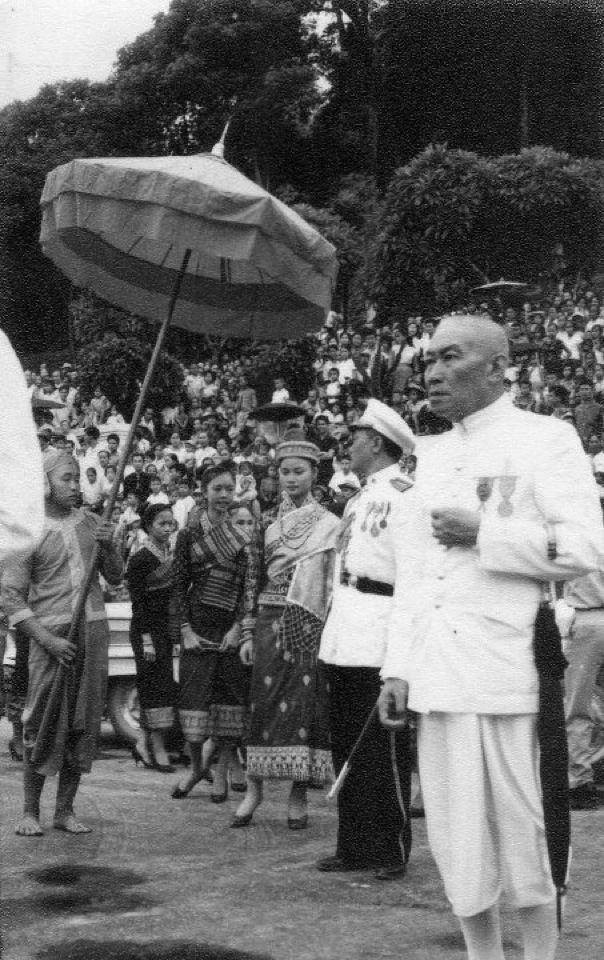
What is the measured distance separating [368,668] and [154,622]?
3.12 metres

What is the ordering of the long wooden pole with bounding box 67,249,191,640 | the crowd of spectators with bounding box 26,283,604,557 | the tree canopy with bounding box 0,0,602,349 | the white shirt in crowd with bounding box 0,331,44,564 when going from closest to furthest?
1. the white shirt in crowd with bounding box 0,331,44,564
2. the long wooden pole with bounding box 67,249,191,640
3. the crowd of spectators with bounding box 26,283,604,557
4. the tree canopy with bounding box 0,0,602,349

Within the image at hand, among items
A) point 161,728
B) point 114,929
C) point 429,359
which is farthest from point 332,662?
point 161,728

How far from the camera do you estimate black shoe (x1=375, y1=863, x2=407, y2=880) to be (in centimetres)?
596

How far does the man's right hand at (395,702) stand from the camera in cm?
416

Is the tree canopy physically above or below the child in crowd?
above

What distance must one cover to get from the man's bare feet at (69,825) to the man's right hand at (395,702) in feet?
10.5

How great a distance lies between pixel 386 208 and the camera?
31.2 meters

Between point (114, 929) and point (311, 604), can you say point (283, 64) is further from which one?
point (114, 929)

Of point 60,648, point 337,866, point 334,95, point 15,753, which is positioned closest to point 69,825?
point 60,648

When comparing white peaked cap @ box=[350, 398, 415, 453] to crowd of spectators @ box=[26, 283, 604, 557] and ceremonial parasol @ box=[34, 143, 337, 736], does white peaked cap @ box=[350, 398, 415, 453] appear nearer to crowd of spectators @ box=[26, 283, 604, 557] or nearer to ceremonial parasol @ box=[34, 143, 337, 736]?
ceremonial parasol @ box=[34, 143, 337, 736]

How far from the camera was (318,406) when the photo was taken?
21391 millimetres

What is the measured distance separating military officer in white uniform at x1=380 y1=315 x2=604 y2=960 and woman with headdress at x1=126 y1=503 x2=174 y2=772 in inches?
197

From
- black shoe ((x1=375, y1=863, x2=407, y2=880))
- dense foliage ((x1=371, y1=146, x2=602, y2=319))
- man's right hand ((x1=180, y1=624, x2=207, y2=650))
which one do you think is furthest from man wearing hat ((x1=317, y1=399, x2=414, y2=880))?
dense foliage ((x1=371, y1=146, x2=602, y2=319))

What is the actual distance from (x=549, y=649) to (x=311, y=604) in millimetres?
3422
